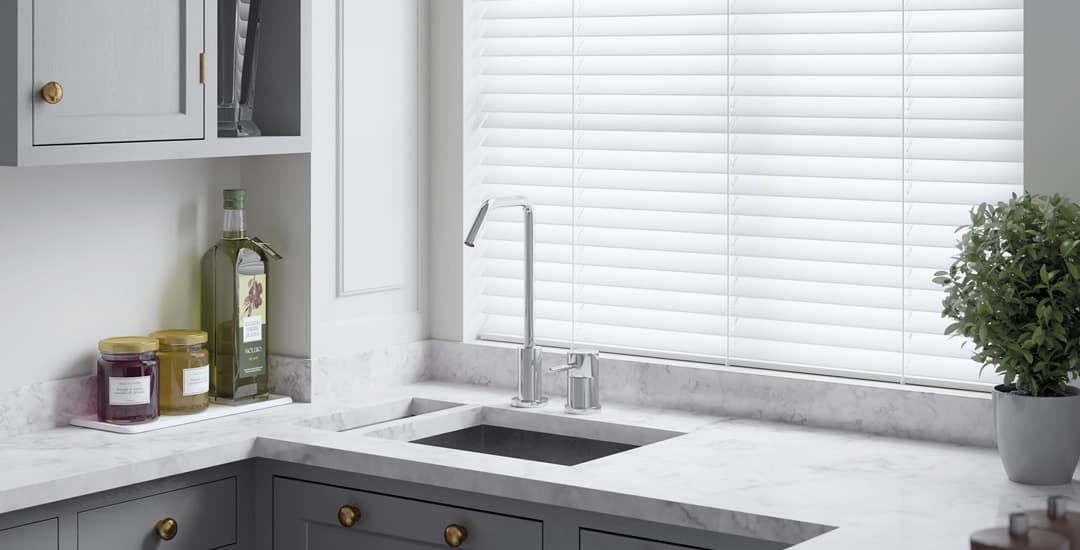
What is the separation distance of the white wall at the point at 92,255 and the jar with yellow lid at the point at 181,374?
15 centimetres

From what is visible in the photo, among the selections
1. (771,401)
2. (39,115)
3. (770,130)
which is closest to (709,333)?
(771,401)

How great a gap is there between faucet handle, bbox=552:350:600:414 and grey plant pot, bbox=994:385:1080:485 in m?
0.89

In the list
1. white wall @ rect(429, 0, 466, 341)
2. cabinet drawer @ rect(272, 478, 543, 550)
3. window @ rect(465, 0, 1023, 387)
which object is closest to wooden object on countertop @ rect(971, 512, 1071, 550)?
cabinet drawer @ rect(272, 478, 543, 550)

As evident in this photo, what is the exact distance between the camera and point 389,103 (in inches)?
125

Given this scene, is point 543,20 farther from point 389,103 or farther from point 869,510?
point 869,510

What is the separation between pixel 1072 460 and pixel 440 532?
3.51 ft

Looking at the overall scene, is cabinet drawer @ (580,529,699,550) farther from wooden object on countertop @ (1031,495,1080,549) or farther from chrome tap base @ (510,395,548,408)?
wooden object on countertop @ (1031,495,1080,549)

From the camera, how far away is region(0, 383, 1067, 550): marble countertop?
6.91ft

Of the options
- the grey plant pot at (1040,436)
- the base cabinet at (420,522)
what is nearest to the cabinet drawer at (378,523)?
the base cabinet at (420,522)

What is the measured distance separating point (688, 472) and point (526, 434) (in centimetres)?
63

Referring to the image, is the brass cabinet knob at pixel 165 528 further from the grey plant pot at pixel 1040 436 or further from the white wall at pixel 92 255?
the grey plant pot at pixel 1040 436

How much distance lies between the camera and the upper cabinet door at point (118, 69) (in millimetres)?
2391

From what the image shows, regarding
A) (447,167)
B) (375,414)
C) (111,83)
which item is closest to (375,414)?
(375,414)

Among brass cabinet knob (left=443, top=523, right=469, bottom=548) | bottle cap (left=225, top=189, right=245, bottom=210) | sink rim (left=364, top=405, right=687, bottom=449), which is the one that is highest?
bottle cap (left=225, top=189, right=245, bottom=210)
